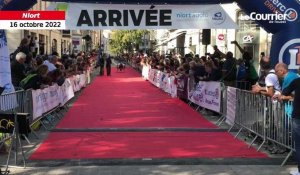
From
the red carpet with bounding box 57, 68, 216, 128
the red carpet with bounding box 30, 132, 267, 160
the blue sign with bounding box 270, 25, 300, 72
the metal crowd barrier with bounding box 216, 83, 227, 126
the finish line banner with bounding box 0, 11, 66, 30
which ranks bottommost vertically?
the red carpet with bounding box 30, 132, 267, 160

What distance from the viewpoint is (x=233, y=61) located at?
51.9 ft

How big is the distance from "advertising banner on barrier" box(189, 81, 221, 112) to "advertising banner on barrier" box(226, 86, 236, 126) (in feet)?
4.06

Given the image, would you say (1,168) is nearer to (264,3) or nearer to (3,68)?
(3,68)

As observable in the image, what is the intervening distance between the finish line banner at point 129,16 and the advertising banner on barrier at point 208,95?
236 centimetres

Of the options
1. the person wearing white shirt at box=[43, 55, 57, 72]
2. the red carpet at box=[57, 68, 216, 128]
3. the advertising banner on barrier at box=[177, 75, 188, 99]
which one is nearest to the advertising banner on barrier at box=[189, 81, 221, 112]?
the red carpet at box=[57, 68, 216, 128]

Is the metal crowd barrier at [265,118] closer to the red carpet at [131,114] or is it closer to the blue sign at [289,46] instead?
the blue sign at [289,46]

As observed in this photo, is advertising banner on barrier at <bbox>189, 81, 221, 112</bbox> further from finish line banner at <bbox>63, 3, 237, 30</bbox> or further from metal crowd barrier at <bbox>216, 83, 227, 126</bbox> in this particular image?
finish line banner at <bbox>63, 3, 237, 30</bbox>

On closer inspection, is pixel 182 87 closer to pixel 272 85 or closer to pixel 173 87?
pixel 173 87

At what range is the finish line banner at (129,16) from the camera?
1207 centimetres

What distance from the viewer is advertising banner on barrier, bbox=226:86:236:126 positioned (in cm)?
1161

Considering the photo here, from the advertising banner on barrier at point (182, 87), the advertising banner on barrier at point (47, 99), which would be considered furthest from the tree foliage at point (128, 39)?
the advertising banner on barrier at point (47, 99)

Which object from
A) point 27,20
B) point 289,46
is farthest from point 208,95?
point 27,20

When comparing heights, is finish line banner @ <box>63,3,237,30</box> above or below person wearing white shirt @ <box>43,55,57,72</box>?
above

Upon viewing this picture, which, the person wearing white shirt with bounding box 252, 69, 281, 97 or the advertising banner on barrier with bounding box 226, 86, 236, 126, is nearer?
the person wearing white shirt with bounding box 252, 69, 281, 97
